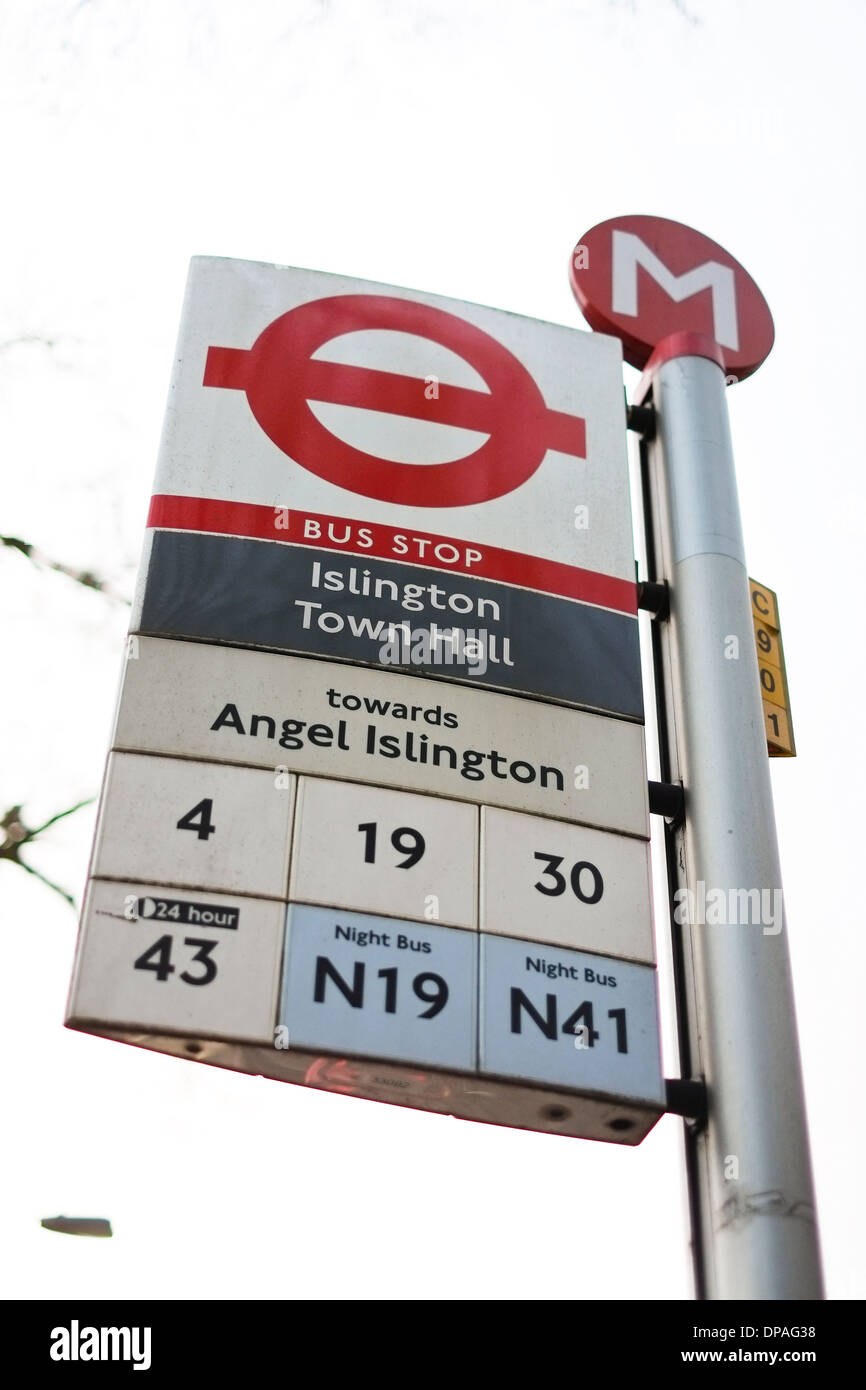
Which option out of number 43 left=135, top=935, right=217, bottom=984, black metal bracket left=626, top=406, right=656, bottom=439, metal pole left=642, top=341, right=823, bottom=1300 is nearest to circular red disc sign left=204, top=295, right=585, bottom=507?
black metal bracket left=626, top=406, right=656, bottom=439

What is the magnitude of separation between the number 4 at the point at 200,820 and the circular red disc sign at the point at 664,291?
3320mm

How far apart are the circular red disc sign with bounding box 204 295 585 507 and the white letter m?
36.5 inches

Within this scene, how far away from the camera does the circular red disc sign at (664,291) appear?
7.15m

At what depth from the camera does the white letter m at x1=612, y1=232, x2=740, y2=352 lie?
287 inches

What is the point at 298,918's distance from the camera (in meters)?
4.75

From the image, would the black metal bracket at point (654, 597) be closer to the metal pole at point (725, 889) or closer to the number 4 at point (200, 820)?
the metal pole at point (725, 889)

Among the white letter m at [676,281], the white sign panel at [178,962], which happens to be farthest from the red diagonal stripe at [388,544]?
the white letter m at [676,281]

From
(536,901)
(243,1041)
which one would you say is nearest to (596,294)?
(536,901)

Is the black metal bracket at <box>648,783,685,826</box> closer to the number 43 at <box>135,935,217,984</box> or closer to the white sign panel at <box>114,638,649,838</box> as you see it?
the white sign panel at <box>114,638,649,838</box>

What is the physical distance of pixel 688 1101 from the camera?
15.8 ft

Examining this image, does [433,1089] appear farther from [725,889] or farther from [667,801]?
[667,801]

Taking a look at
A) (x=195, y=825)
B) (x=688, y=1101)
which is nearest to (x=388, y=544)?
(x=195, y=825)

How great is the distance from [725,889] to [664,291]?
11.1 ft

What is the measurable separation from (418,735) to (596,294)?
287 centimetres
